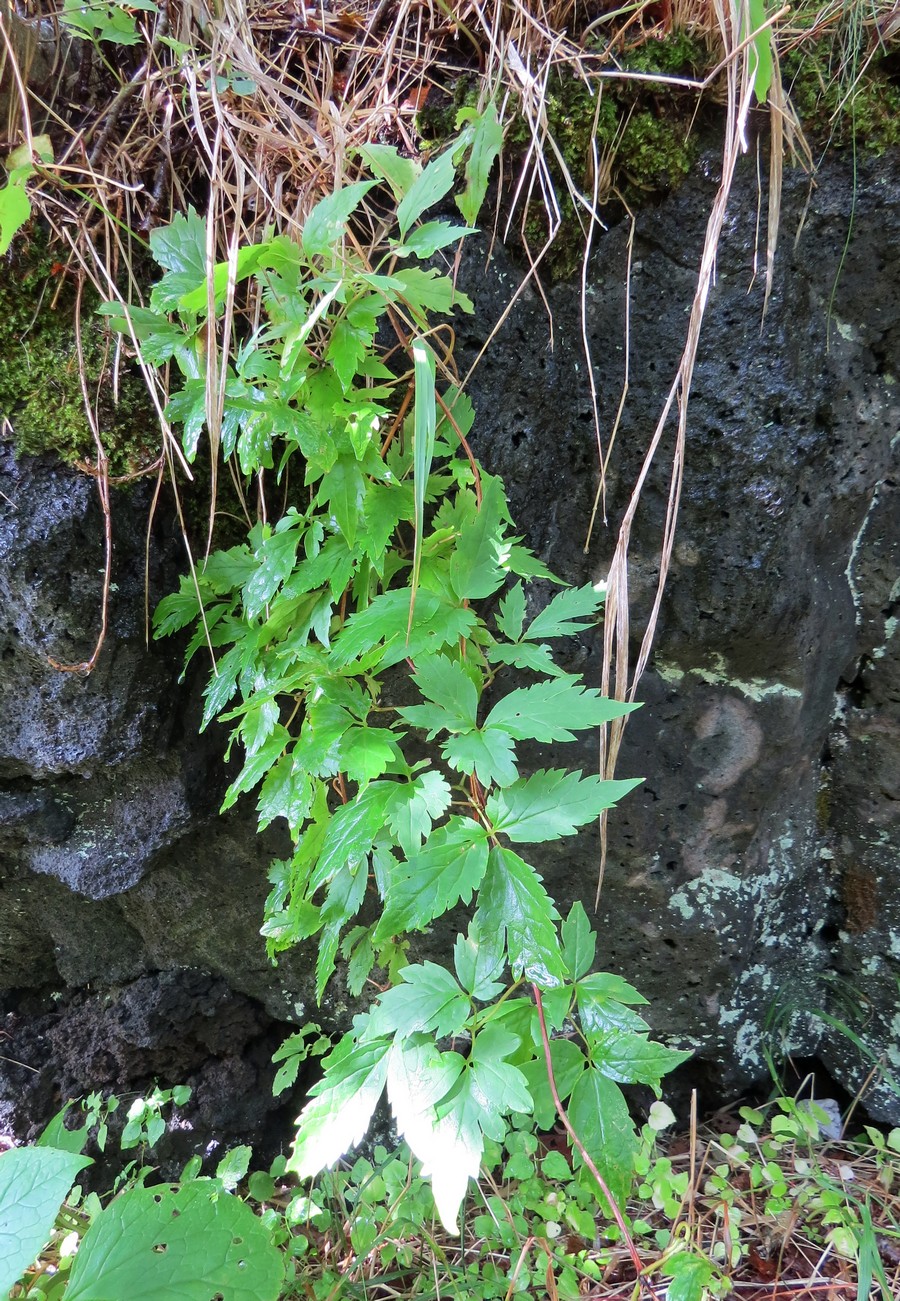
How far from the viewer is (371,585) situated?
1.29 meters

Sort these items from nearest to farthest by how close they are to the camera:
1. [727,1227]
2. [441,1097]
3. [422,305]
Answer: [441,1097] < [422,305] < [727,1227]

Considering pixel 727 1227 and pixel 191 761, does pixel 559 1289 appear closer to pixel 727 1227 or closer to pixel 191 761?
pixel 727 1227

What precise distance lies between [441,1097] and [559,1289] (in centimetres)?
91

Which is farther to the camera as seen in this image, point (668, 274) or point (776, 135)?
point (668, 274)

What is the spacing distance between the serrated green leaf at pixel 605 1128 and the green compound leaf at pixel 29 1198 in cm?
67

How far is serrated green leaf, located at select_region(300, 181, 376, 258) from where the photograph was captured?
1.03 meters

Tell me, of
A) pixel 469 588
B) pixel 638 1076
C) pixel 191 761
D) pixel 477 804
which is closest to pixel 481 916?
pixel 477 804

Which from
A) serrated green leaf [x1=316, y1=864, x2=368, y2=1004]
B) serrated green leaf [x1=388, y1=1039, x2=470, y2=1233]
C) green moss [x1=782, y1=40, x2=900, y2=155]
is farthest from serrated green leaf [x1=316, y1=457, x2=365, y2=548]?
green moss [x1=782, y1=40, x2=900, y2=155]

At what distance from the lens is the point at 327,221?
3.43 feet

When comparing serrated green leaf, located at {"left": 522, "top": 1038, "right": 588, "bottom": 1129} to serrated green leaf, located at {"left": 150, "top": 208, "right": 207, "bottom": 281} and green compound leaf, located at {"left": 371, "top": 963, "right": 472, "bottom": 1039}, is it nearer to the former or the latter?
green compound leaf, located at {"left": 371, "top": 963, "right": 472, "bottom": 1039}

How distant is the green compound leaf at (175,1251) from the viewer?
925 mm

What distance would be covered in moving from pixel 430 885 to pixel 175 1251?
55cm

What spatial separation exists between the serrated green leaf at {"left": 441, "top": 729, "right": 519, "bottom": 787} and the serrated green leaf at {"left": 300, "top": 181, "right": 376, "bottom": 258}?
739mm

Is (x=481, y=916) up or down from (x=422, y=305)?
down
